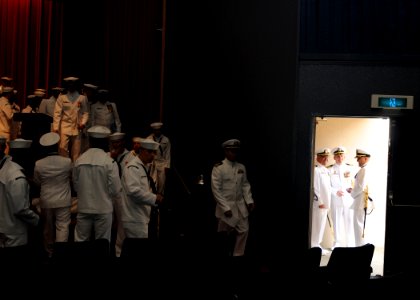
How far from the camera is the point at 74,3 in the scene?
1299 cm

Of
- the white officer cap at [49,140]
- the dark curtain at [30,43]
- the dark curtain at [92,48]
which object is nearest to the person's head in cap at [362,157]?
the white officer cap at [49,140]

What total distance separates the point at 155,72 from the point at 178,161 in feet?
9.01

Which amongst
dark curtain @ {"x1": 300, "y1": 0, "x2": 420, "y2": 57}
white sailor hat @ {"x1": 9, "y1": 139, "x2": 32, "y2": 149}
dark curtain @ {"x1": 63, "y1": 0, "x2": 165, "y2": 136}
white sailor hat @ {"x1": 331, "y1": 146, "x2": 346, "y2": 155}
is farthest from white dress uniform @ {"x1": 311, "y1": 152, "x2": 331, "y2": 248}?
white sailor hat @ {"x1": 9, "y1": 139, "x2": 32, "y2": 149}

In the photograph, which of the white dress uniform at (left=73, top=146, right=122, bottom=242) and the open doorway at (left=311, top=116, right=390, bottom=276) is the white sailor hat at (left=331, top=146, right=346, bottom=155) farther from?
the white dress uniform at (left=73, top=146, right=122, bottom=242)

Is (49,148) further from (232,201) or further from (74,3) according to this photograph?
(74,3)

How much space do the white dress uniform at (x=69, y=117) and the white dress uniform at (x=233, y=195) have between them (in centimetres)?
304

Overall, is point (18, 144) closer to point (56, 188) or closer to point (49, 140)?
point (49, 140)

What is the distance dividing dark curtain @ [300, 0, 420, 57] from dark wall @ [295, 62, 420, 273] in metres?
0.22

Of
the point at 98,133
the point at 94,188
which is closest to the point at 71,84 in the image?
the point at 98,133

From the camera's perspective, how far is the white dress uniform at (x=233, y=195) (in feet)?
25.8

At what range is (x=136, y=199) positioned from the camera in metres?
6.59

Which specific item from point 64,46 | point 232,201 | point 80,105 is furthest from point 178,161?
point 64,46

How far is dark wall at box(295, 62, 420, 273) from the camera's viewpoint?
8086 mm

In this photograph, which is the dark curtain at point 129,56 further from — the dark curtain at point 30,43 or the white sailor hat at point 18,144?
the white sailor hat at point 18,144
